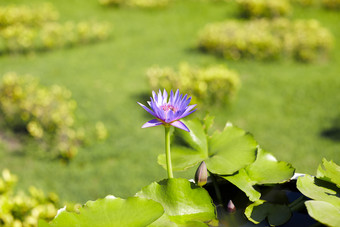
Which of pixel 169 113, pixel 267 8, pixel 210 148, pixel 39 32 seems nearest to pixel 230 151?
pixel 210 148

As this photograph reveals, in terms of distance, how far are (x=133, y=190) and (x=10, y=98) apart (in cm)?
200

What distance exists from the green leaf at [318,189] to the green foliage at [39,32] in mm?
5652

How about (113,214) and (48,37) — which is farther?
(48,37)

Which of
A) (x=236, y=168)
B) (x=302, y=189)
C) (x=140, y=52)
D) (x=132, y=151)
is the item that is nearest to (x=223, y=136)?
(x=236, y=168)

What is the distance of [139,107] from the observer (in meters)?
4.29

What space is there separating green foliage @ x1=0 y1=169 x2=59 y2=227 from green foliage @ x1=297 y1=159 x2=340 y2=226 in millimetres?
1719

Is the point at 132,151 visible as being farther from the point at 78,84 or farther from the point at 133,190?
the point at 78,84

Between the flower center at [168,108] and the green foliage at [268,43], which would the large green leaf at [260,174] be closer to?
the flower center at [168,108]

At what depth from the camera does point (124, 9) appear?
8508 mm

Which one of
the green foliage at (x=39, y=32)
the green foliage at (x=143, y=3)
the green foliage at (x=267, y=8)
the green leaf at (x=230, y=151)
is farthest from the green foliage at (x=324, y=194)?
the green foliage at (x=143, y=3)

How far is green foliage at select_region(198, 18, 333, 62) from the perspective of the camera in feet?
18.1

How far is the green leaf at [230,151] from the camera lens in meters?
1.21

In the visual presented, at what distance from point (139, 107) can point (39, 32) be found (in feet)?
13.0

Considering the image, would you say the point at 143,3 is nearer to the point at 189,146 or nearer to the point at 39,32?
the point at 39,32
